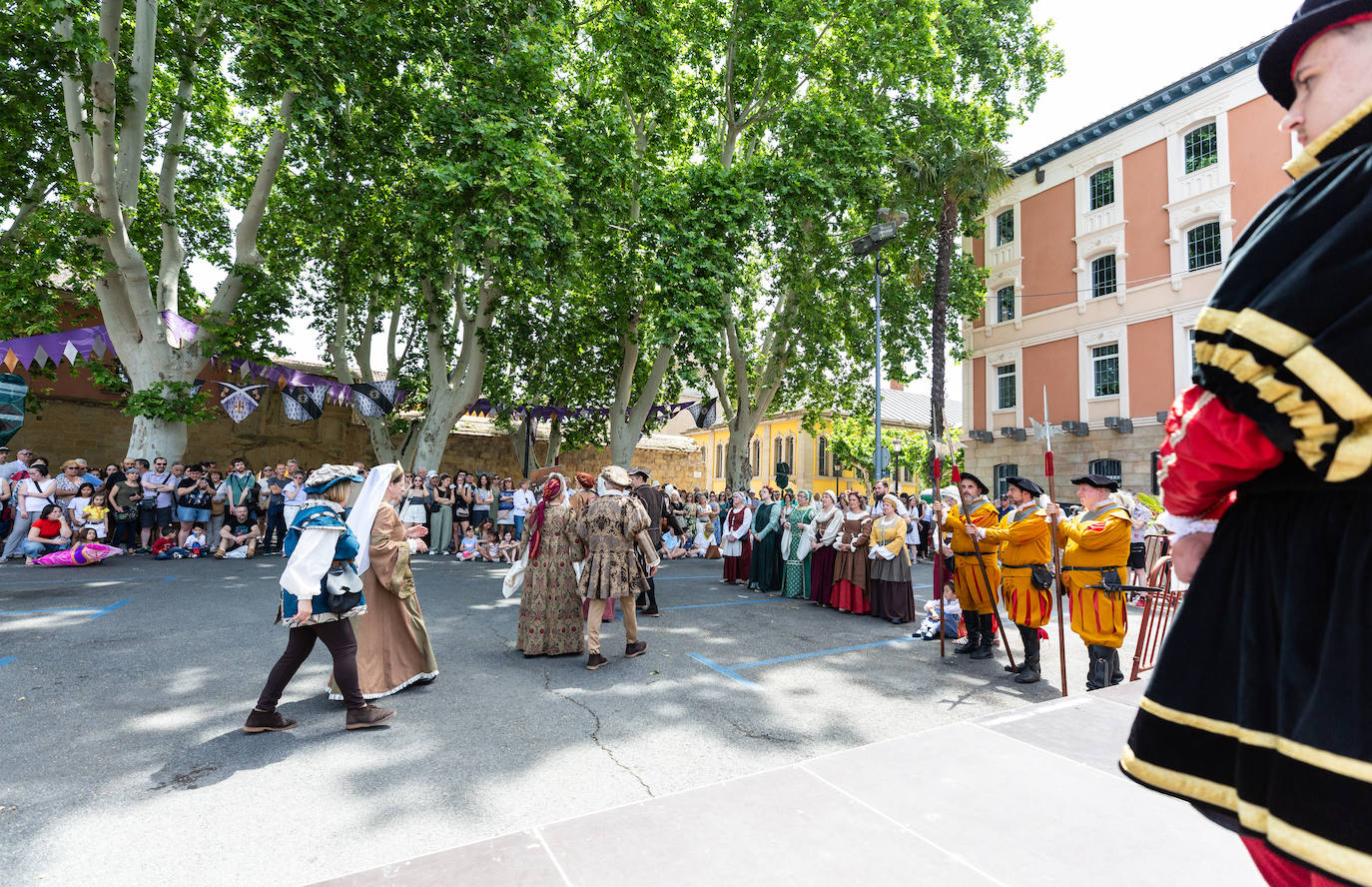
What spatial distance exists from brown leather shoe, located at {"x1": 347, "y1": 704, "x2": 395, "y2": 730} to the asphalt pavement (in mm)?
80

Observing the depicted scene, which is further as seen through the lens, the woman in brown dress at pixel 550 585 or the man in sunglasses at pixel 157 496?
the man in sunglasses at pixel 157 496

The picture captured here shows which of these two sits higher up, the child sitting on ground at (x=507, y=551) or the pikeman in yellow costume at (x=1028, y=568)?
the pikeman in yellow costume at (x=1028, y=568)

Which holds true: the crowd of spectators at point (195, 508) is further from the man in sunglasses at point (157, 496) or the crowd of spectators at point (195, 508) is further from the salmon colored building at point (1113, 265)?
the salmon colored building at point (1113, 265)

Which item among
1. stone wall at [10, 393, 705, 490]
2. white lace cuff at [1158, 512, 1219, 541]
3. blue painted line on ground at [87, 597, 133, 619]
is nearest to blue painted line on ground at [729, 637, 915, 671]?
white lace cuff at [1158, 512, 1219, 541]

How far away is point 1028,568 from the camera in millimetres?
6570

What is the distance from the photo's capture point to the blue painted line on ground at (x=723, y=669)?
6020mm

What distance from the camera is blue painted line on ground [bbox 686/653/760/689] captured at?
6.02m

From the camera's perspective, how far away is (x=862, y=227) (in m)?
19.3

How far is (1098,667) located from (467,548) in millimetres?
12582

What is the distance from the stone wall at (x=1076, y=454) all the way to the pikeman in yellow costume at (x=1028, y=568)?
51.6 feet

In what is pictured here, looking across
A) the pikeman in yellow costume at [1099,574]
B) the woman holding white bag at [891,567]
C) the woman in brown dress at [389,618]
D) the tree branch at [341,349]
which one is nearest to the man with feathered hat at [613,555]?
the woman in brown dress at [389,618]

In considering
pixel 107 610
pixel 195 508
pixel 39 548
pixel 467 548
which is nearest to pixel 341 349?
pixel 195 508

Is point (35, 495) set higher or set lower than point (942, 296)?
lower

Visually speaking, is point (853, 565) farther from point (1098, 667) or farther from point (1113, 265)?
point (1113, 265)
